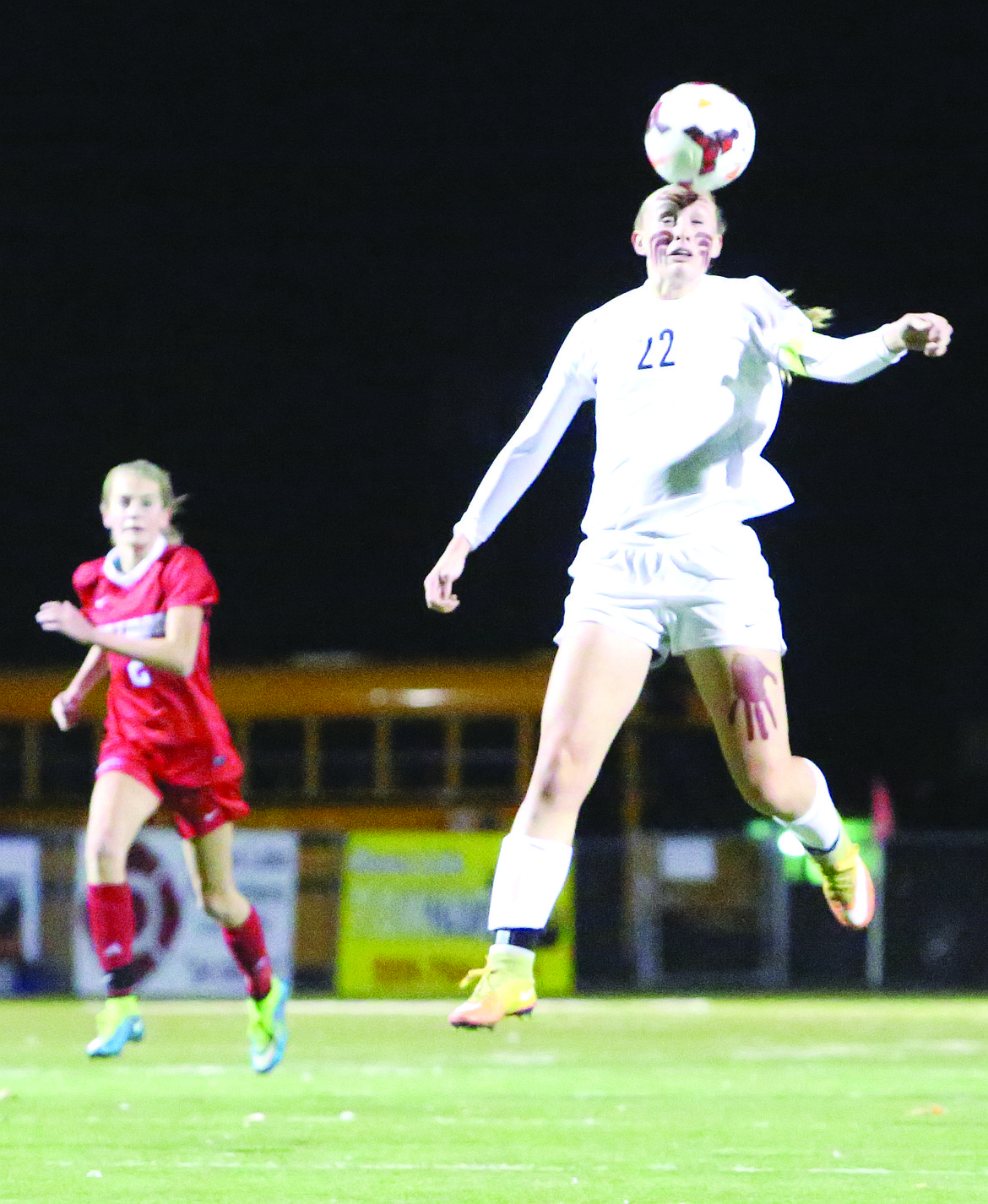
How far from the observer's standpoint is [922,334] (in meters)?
5.26

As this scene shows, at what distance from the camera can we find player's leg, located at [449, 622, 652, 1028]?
17.9 ft

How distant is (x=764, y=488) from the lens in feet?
18.8

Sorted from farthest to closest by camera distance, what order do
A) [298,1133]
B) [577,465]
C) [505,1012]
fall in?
[577,465]
[298,1133]
[505,1012]

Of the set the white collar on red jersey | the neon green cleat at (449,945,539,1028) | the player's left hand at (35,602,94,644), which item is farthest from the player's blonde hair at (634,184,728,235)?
the white collar on red jersey

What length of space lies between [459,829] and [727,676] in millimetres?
14691

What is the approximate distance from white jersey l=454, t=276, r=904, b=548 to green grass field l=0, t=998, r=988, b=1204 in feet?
5.75

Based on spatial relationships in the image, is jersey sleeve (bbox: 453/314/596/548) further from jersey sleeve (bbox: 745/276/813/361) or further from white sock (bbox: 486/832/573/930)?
white sock (bbox: 486/832/573/930)

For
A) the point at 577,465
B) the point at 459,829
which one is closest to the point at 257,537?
the point at 577,465

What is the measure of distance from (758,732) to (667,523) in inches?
23.8

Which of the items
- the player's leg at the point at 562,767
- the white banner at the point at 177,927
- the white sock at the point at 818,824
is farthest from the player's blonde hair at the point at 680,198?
the white banner at the point at 177,927

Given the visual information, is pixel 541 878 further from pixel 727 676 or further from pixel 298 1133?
pixel 298 1133

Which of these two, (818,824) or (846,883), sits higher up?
(818,824)

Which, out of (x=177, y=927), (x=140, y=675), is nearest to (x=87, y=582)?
(x=140, y=675)

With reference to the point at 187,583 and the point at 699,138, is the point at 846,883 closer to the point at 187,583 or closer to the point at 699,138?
the point at 699,138
